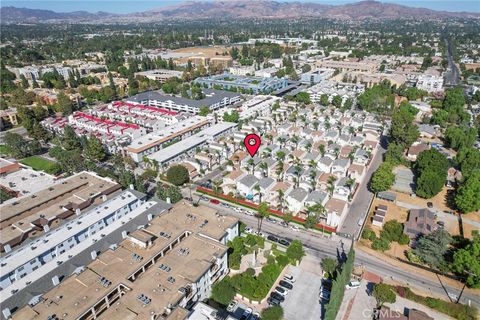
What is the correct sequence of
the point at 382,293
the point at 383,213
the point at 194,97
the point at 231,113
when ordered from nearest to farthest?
the point at 382,293, the point at 383,213, the point at 231,113, the point at 194,97

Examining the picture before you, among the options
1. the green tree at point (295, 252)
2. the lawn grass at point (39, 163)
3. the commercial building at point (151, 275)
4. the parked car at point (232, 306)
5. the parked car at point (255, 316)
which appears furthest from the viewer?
the lawn grass at point (39, 163)

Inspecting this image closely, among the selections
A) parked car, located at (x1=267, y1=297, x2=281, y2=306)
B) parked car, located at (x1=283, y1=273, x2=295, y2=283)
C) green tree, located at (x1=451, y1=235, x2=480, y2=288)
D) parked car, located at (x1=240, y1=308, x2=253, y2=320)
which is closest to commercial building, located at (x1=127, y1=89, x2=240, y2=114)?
parked car, located at (x1=283, y1=273, x2=295, y2=283)

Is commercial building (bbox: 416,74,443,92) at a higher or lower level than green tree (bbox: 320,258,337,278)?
higher

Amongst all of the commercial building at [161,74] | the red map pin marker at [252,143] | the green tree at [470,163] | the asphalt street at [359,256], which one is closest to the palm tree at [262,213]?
the asphalt street at [359,256]

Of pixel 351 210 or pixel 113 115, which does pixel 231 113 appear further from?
pixel 351 210

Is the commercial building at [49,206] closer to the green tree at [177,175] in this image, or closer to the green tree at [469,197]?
the green tree at [177,175]

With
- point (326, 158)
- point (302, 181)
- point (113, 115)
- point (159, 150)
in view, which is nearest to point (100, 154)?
point (159, 150)

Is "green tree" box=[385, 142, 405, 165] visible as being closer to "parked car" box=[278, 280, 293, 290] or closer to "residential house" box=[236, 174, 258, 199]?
"residential house" box=[236, 174, 258, 199]
